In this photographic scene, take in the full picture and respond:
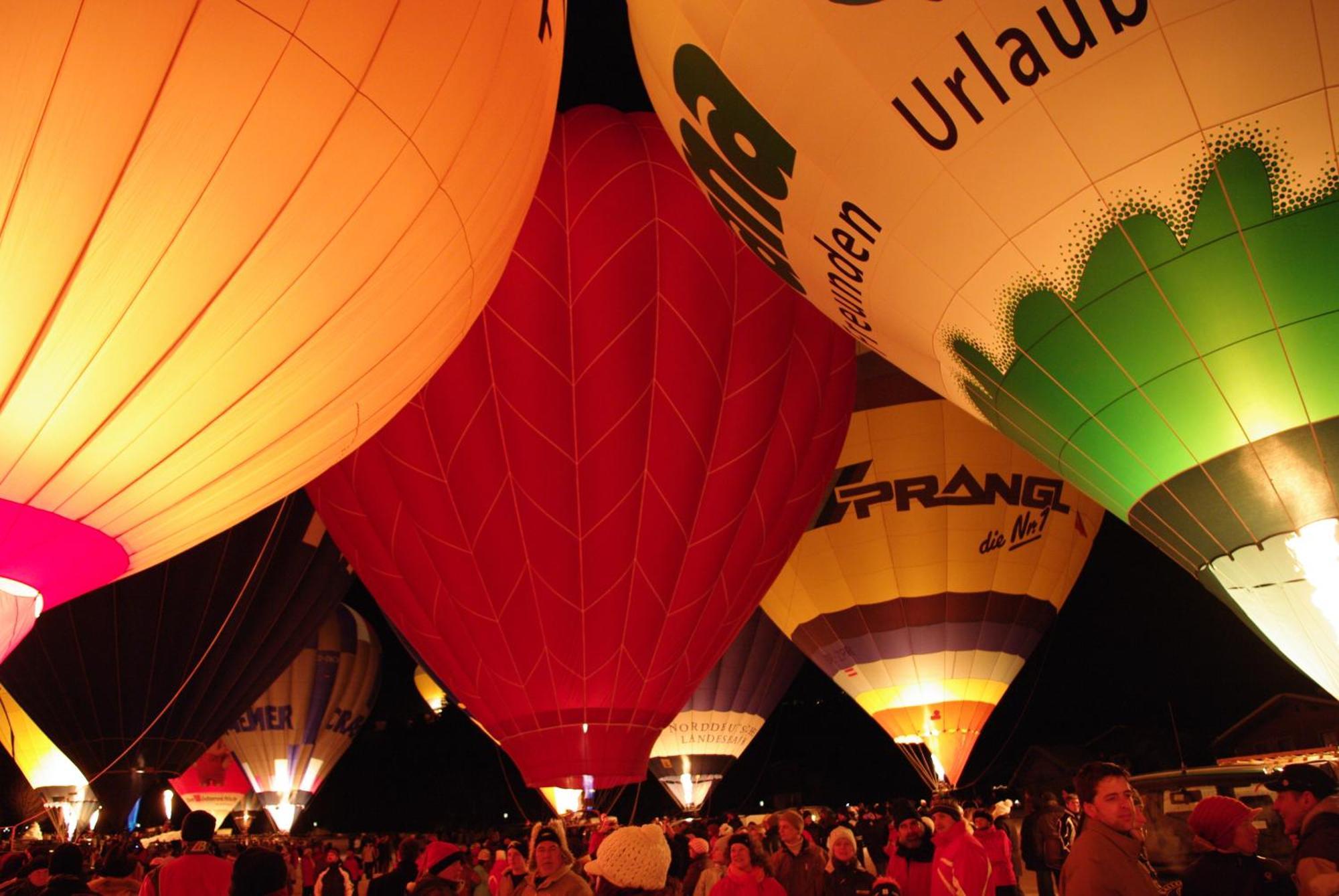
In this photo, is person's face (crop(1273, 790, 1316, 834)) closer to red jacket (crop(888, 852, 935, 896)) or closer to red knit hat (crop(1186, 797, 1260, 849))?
red knit hat (crop(1186, 797, 1260, 849))

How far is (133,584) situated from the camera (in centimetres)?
949

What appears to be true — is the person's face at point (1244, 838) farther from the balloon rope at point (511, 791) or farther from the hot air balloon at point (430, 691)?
the hot air balloon at point (430, 691)

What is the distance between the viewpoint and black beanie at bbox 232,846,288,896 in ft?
6.33

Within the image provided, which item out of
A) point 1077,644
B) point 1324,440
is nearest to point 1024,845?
point 1324,440

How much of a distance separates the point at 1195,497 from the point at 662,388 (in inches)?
126

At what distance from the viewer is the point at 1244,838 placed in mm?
2061

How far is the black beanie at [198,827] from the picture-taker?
9.36 feet

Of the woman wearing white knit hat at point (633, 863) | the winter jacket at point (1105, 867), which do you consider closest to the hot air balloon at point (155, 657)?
the woman wearing white knit hat at point (633, 863)

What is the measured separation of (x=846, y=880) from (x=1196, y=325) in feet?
6.63

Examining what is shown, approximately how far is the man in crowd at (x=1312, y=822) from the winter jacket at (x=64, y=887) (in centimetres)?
252

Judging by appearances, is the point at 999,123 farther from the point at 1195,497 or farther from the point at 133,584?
the point at 133,584

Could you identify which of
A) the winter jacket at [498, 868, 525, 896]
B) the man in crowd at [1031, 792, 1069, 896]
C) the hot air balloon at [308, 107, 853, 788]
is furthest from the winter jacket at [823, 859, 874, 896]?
the hot air balloon at [308, 107, 853, 788]

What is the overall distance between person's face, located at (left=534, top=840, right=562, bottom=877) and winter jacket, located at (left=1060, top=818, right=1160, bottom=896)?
109 centimetres

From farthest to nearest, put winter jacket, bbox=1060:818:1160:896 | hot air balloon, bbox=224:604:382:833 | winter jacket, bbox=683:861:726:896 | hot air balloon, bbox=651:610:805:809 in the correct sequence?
hot air balloon, bbox=224:604:382:833
hot air balloon, bbox=651:610:805:809
winter jacket, bbox=683:861:726:896
winter jacket, bbox=1060:818:1160:896
